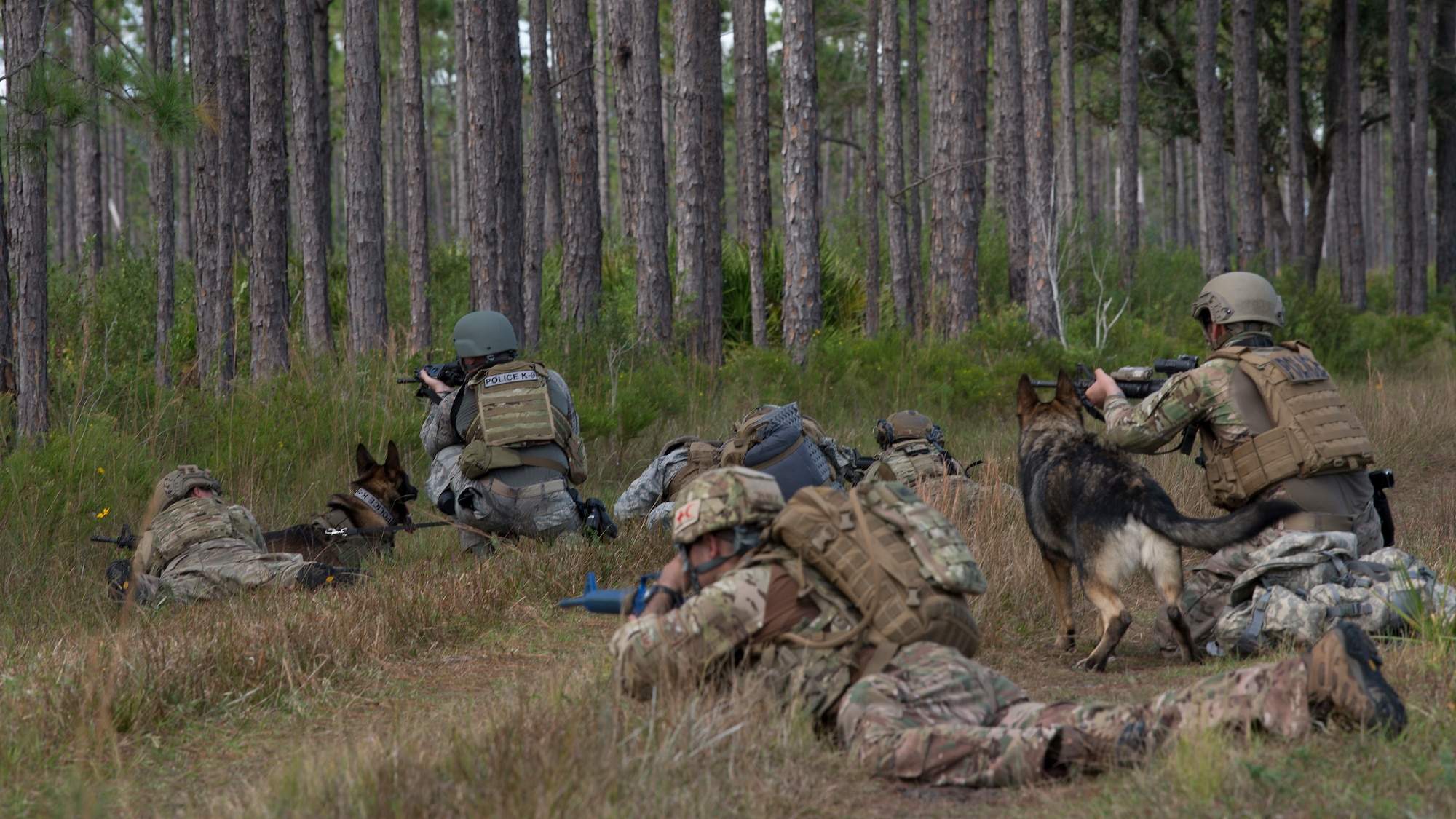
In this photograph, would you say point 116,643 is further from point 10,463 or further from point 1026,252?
point 1026,252

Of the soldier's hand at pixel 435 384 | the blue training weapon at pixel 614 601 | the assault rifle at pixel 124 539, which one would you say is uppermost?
the soldier's hand at pixel 435 384

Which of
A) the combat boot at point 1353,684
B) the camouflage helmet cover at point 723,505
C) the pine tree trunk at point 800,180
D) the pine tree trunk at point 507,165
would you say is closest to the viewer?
the combat boot at point 1353,684

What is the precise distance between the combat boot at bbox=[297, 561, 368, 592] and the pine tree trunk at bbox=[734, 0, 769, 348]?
26.8 feet

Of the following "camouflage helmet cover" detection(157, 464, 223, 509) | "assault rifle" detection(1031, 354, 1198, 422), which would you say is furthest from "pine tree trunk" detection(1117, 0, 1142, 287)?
"camouflage helmet cover" detection(157, 464, 223, 509)

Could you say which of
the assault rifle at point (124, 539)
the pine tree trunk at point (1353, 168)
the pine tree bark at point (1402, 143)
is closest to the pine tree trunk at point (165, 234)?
the assault rifle at point (124, 539)

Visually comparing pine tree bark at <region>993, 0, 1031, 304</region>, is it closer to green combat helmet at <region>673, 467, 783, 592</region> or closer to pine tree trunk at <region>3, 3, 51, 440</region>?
pine tree trunk at <region>3, 3, 51, 440</region>

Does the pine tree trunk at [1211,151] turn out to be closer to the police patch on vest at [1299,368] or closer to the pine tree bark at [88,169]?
the police patch on vest at [1299,368]

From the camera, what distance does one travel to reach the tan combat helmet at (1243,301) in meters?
5.55

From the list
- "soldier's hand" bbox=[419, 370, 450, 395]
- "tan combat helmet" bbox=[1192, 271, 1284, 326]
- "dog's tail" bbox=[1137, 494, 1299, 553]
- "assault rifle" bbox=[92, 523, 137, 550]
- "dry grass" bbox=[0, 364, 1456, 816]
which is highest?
"tan combat helmet" bbox=[1192, 271, 1284, 326]

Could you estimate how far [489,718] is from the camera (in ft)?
12.2

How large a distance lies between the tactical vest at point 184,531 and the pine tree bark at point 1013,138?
37.1ft

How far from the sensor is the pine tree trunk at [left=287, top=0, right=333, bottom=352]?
40.3ft

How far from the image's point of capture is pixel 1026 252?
57.1 ft

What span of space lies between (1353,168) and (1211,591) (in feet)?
69.9
